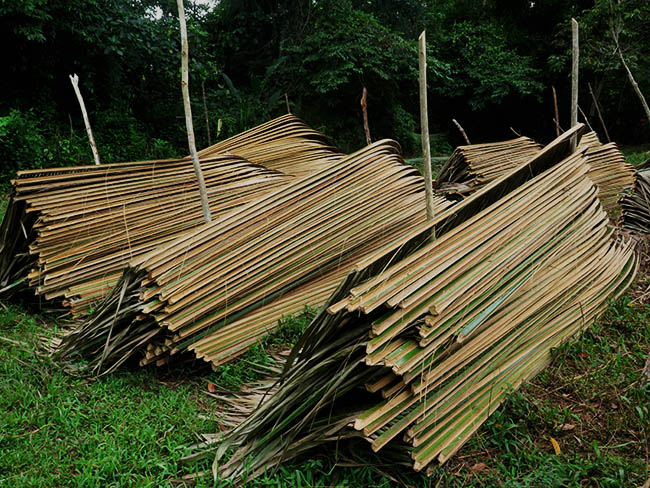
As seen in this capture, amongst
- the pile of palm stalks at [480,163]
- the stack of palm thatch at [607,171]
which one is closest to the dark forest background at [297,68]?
the pile of palm stalks at [480,163]

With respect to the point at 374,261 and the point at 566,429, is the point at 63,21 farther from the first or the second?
the point at 566,429

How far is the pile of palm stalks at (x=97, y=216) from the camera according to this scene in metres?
3.07

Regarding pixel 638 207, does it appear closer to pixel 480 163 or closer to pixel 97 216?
pixel 480 163

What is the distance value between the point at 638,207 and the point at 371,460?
260 centimetres

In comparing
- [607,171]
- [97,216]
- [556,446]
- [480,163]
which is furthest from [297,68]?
[556,446]

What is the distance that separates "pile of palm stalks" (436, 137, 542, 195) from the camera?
169 inches

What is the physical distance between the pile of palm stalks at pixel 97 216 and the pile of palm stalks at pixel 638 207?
2288 millimetres

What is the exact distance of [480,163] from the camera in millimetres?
4531

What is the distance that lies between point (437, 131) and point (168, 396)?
13656mm

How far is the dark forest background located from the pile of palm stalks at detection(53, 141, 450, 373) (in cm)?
581

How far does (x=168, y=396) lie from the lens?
7.54 feet

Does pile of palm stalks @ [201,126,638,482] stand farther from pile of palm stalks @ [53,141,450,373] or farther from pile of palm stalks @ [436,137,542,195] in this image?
pile of palm stalks @ [436,137,542,195]

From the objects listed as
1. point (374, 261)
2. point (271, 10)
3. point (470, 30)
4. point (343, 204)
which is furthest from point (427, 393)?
point (470, 30)

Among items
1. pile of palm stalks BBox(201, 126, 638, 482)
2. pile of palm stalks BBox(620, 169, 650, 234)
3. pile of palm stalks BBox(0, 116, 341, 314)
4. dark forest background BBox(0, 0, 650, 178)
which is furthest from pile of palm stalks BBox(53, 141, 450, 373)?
dark forest background BBox(0, 0, 650, 178)
